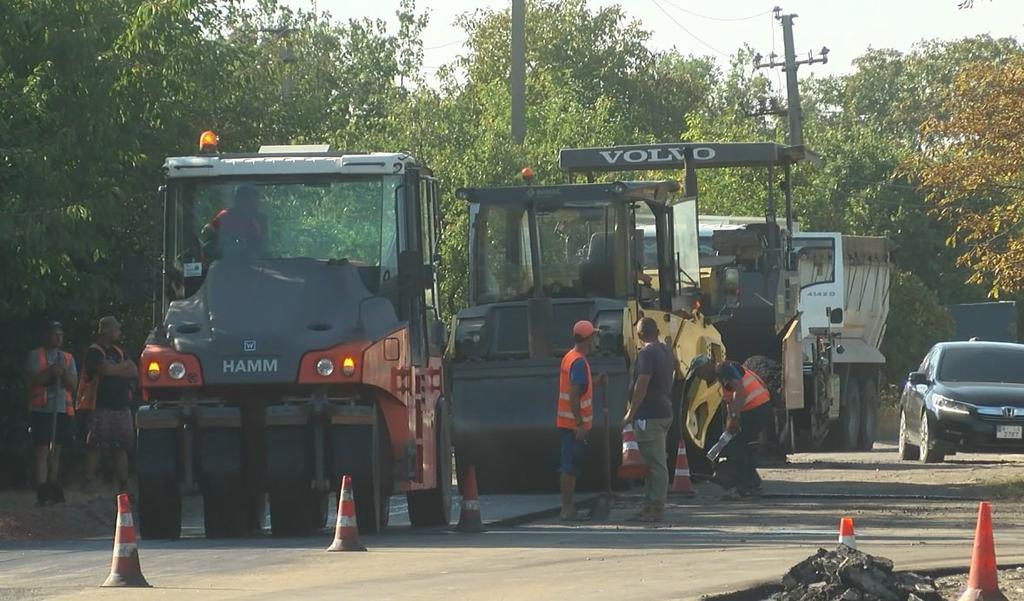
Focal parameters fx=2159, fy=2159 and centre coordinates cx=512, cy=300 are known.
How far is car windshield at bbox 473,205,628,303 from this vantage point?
21.0m

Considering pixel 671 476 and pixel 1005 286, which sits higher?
pixel 1005 286

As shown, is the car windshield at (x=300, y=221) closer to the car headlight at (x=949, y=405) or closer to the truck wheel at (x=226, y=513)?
the truck wheel at (x=226, y=513)

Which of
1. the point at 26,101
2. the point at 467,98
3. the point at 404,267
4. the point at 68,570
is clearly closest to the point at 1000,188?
the point at 404,267

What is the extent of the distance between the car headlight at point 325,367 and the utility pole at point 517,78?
15.9 metres

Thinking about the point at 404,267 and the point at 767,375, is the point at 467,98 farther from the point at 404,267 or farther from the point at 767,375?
the point at 404,267

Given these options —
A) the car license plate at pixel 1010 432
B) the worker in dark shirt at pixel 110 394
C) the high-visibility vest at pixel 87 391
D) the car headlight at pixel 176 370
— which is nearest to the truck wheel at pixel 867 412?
the car license plate at pixel 1010 432

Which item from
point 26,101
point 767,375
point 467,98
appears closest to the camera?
point 26,101

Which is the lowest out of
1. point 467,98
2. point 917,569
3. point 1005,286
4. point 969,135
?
point 917,569

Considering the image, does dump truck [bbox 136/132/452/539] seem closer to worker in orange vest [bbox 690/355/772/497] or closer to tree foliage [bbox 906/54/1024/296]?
worker in orange vest [bbox 690/355/772/497]

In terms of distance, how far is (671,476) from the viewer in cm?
2255

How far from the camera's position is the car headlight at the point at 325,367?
49.6 feet

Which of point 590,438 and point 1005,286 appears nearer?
point 590,438

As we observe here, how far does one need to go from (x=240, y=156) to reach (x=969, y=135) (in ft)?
26.5

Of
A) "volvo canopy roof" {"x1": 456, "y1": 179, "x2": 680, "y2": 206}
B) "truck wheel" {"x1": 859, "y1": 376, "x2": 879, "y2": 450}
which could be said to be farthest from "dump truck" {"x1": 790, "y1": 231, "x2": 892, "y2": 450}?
"volvo canopy roof" {"x1": 456, "y1": 179, "x2": 680, "y2": 206}
